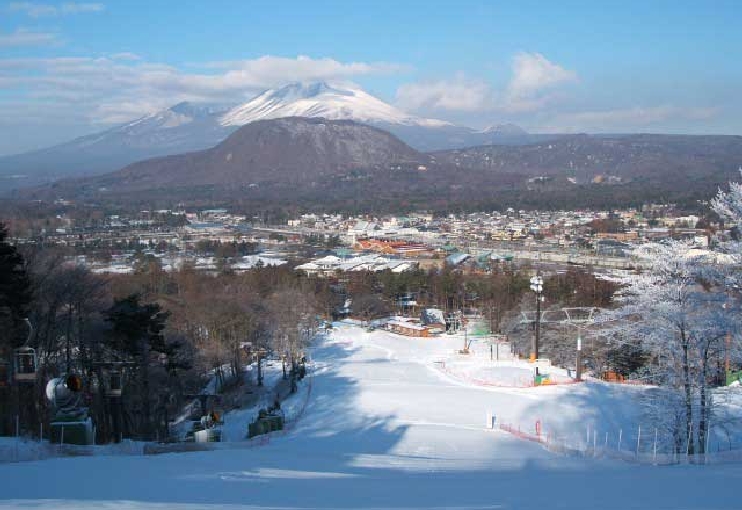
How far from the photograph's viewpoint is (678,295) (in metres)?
9.18

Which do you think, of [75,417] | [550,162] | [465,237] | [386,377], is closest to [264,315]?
[386,377]

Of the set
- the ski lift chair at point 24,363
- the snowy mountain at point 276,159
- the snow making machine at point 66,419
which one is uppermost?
the snowy mountain at point 276,159

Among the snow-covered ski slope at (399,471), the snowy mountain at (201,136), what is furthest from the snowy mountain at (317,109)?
the snow-covered ski slope at (399,471)

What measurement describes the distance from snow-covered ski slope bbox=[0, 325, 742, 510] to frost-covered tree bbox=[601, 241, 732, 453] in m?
1.54

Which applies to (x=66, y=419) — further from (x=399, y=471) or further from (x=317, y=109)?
(x=317, y=109)

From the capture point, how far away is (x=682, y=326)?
357 inches

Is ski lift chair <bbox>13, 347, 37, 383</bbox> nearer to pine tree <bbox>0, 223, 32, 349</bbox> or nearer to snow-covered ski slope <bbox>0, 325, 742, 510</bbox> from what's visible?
pine tree <bbox>0, 223, 32, 349</bbox>

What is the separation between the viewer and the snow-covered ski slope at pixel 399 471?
198 inches

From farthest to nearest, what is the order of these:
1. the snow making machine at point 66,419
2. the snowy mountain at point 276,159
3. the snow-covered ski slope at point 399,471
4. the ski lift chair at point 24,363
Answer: the snowy mountain at point 276,159 < the ski lift chair at point 24,363 < the snow making machine at point 66,419 < the snow-covered ski slope at point 399,471

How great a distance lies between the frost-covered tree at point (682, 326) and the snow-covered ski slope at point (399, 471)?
1.54m

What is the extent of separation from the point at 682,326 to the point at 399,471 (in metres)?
4.23

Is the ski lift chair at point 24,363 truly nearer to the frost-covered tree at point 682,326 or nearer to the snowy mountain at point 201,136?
the frost-covered tree at point 682,326

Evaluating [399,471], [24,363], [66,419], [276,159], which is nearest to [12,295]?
[24,363]

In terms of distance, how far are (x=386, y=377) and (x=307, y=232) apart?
46501 mm
